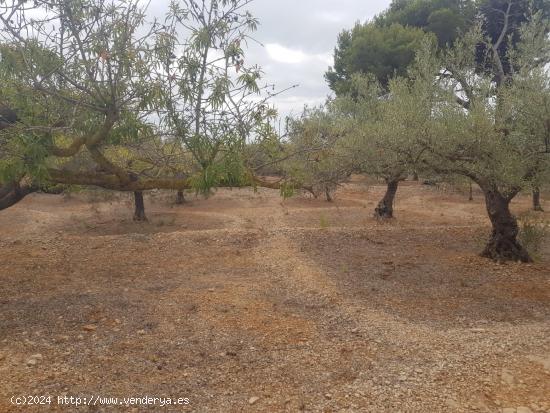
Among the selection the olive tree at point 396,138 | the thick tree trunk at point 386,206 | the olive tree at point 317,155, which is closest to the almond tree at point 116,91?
the olive tree at point 317,155

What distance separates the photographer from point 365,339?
6.36m

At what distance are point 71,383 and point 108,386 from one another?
15.4 inches

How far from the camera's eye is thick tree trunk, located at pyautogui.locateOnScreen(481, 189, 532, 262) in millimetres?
10297

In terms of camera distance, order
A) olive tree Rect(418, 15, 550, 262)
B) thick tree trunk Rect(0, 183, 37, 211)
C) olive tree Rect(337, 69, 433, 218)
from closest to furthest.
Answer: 1. thick tree trunk Rect(0, 183, 37, 211)
2. olive tree Rect(418, 15, 550, 262)
3. olive tree Rect(337, 69, 433, 218)

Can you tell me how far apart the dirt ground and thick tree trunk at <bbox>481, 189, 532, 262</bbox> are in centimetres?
37

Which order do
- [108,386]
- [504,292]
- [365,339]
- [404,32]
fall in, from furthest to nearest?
[404,32], [504,292], [365,339], [108,386]

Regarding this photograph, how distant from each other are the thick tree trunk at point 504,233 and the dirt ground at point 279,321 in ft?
1.21

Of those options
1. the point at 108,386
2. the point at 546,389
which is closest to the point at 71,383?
the point at 108,386

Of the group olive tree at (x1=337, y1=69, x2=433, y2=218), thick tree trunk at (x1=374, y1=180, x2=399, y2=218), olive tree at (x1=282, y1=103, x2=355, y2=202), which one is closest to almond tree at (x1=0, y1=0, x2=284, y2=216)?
olive tree at (x1=282, y1=103, x2=355, y2=202)

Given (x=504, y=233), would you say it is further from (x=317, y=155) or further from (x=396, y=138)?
(x=317, y=155)

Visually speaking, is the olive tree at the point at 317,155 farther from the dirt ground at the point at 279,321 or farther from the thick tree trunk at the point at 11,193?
the thick tree trunk at the point at 11,193

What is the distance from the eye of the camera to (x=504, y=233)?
407 inches

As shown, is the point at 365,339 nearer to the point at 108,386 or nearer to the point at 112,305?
the point at 108,386

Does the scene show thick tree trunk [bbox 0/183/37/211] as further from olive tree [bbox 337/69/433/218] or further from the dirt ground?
olive tree [bbox 337/69/433/218]
